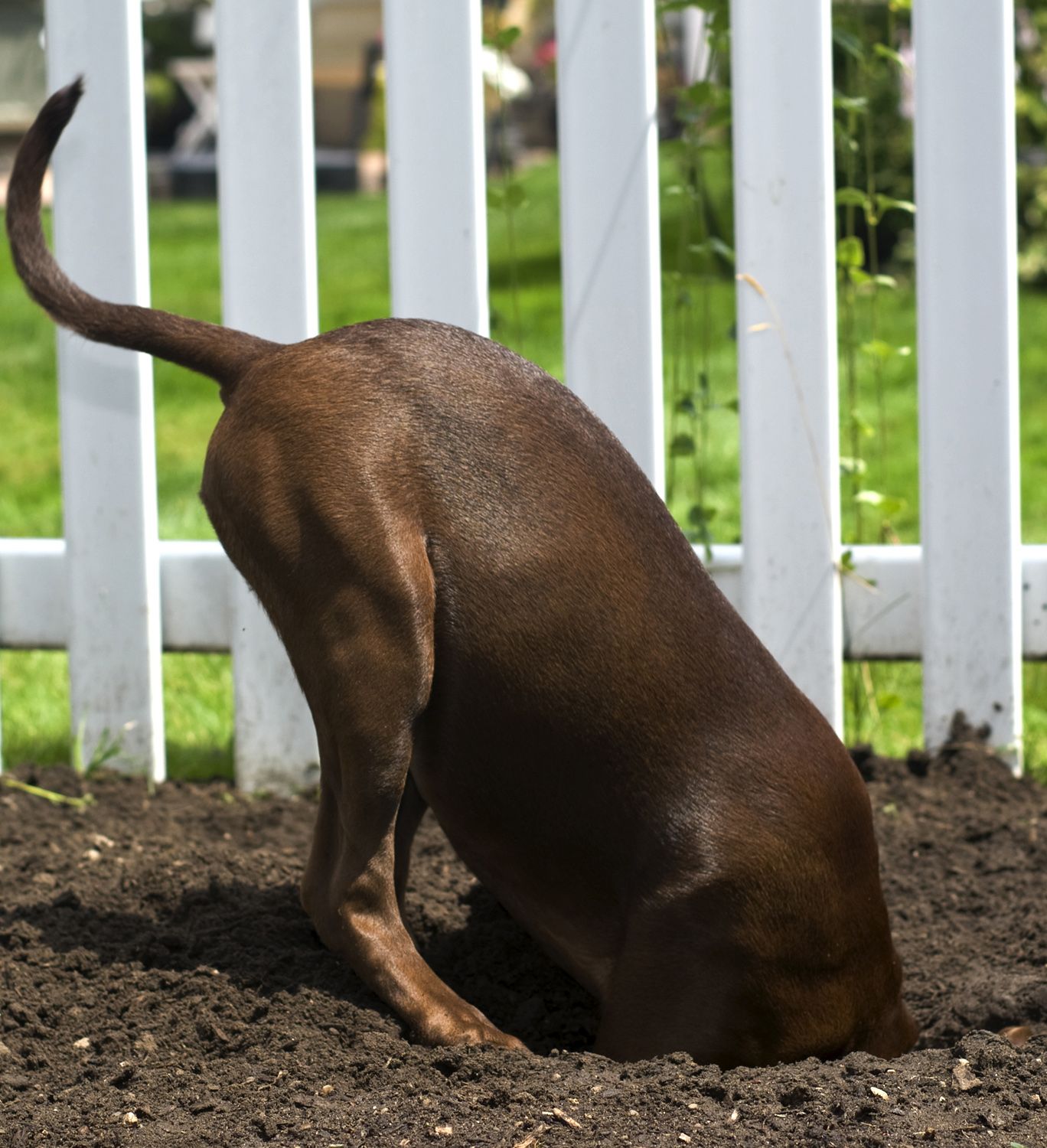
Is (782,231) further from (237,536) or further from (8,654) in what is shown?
(8,654)

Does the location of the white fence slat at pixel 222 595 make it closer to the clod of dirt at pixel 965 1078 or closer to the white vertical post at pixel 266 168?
the white vertical post at pixel 266 168

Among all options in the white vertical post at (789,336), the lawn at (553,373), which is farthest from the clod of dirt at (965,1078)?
the lawn at (553,373)

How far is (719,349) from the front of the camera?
6.88 m

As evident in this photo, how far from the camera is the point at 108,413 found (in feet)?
10.3

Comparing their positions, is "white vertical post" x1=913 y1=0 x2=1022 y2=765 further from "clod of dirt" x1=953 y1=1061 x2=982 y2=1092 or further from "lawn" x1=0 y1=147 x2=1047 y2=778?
"clod of dirt" x1=953 y1=1061 x2=982 y2=1092

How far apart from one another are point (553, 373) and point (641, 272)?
11.7ft

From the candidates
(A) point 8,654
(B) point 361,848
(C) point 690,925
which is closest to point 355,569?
(B) point 361,848

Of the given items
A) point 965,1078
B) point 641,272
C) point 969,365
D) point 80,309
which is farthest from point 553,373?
point 965,1078

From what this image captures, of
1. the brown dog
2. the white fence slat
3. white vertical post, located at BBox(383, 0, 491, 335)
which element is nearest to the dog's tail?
the brown dog

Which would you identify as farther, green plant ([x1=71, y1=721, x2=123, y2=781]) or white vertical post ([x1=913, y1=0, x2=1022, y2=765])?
green plant ([x1=71, y1=721, x2=123, y2=781])

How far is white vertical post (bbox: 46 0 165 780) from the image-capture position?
3.06 metres

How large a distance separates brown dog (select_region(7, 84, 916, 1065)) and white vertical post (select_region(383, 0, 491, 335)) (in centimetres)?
100

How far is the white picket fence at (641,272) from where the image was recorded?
301cm

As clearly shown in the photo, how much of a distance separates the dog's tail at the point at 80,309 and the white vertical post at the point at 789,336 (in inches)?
48.0
